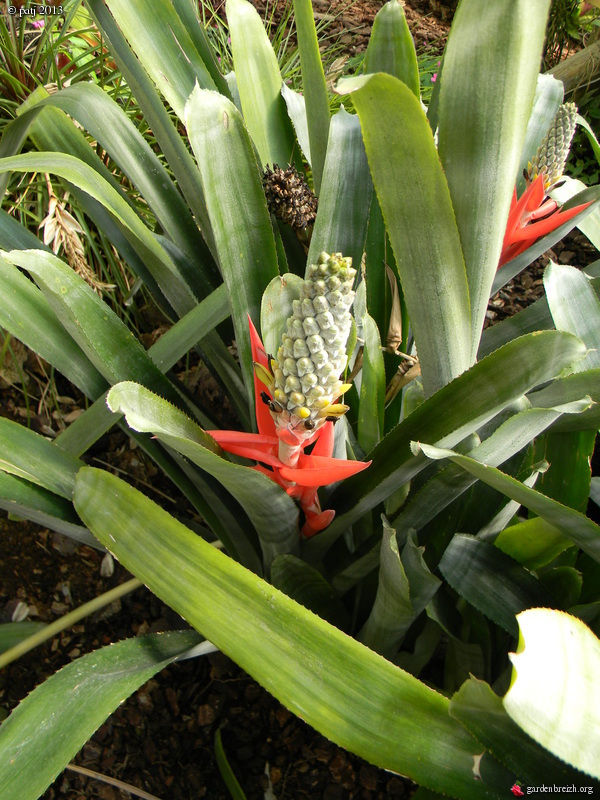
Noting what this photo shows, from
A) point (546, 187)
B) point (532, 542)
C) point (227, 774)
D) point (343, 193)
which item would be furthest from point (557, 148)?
point (227, 774)

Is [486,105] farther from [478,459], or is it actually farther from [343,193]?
→ [478,459]

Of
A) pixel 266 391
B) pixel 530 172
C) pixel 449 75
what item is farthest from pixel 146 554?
pixel 530 172

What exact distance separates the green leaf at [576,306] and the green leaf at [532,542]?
0.71 ft

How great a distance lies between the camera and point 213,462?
0.53m

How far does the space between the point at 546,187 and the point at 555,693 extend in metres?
0.73

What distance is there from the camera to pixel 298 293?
1.87ft

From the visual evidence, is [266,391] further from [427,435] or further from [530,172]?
[530,172]

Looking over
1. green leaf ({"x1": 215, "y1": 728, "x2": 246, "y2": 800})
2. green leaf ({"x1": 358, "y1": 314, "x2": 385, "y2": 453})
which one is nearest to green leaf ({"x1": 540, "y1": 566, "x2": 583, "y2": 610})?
green leaf ({"x1": 358, "y1": 314, "x2": 385, "y2": 453})

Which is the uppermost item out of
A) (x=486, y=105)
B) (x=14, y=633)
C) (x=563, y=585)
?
(x=486, y=105)

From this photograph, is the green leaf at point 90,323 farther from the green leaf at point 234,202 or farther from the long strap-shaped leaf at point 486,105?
the long strap-shaped leaf at point 486,105

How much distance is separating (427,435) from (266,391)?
0.18m

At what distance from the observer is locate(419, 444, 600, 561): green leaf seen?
56 cm

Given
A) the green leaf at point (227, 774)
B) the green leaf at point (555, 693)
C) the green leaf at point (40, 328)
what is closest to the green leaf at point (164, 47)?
the green leaf at point (40, 328)

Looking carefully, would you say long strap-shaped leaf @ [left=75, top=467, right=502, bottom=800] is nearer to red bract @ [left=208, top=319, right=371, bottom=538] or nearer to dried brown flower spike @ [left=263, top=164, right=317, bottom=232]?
red bract @ [left=208, top=319, right=371, bottom=538]
